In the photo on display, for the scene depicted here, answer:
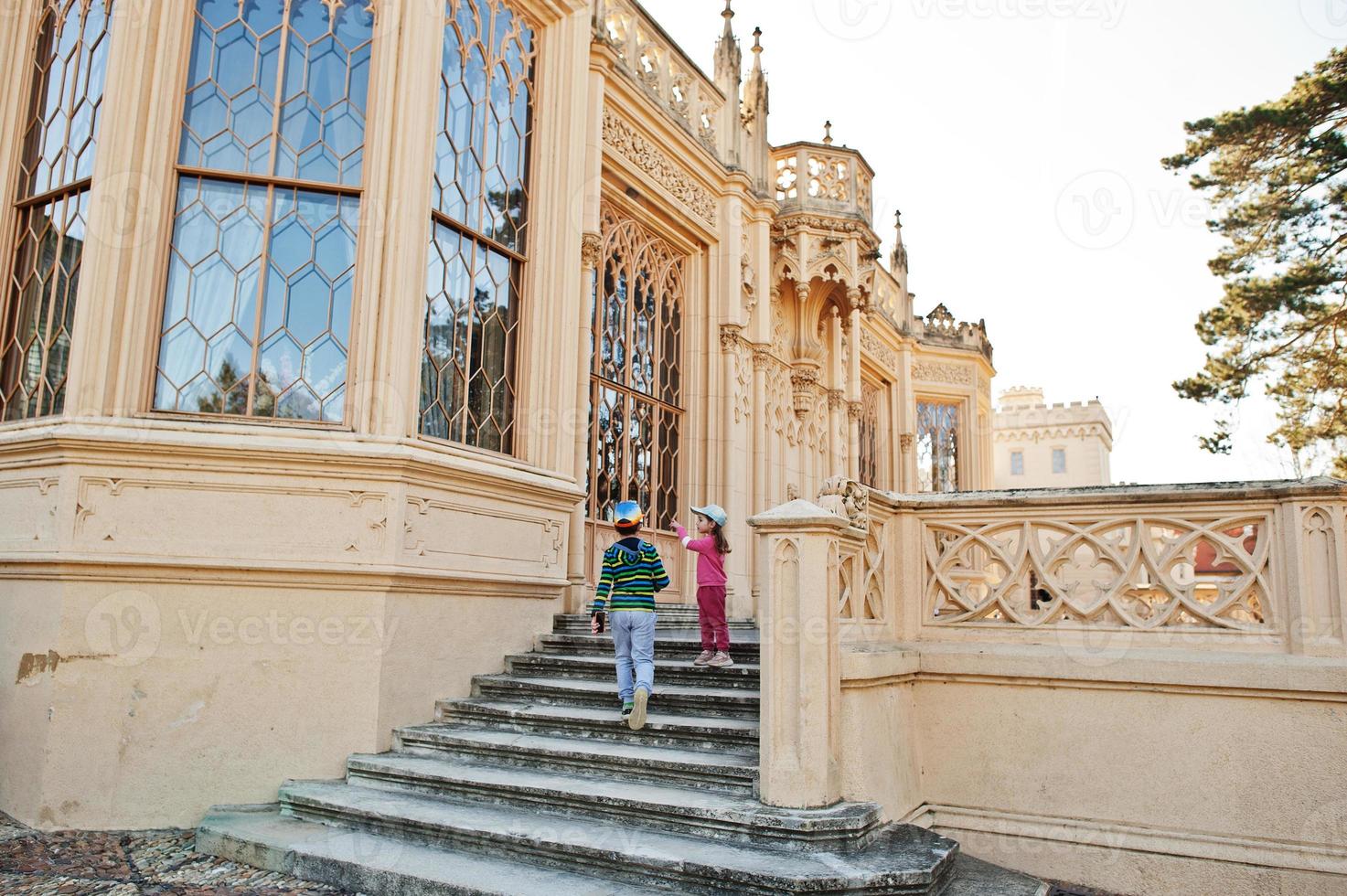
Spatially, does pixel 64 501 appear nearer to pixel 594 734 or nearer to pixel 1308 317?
pixel 594 734

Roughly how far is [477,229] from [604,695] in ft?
12.5

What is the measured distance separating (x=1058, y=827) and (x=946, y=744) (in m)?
0.80

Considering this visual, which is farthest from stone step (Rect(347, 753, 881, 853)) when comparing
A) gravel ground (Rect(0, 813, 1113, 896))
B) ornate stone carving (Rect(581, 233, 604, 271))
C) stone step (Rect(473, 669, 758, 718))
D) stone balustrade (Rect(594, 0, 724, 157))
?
stone balustrade (Rect(594, 0, 724, 157))

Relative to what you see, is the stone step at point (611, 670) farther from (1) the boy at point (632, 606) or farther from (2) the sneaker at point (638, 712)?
(2) the sneaker at point (638, 712)

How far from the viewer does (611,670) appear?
698cm

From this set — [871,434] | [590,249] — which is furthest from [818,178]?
[871,434]

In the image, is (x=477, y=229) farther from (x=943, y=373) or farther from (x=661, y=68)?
(x=943, y=373)

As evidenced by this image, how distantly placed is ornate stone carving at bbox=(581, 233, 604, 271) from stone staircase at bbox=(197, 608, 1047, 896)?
4089mm

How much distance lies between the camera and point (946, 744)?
632 cm

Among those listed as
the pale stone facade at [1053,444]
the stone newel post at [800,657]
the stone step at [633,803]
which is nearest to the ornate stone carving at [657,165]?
the stone newel post at [800,657]

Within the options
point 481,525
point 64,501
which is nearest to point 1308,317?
point 481,525

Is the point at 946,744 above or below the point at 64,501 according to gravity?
below

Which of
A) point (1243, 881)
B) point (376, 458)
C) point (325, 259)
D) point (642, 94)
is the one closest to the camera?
point (1243, 881)

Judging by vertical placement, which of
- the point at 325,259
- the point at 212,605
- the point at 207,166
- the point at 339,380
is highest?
the point at 207,166
